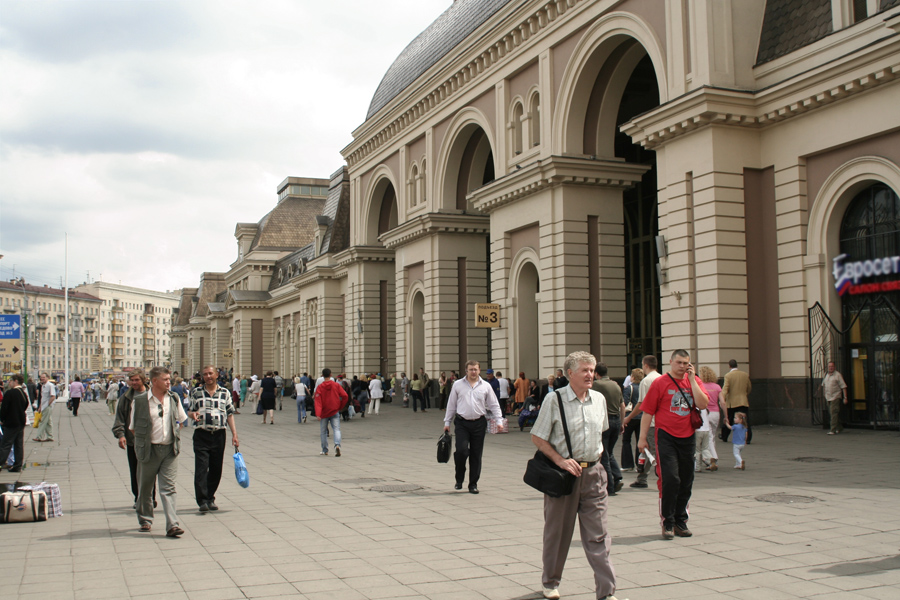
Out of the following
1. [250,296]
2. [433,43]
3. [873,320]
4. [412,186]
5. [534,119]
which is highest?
[433,43]

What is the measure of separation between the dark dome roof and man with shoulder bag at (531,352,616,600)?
84.0ft

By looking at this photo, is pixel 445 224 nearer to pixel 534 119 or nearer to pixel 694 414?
pixel 534 119

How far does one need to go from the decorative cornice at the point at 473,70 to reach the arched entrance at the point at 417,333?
775 centimetres

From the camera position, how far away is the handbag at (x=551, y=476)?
20.0ft

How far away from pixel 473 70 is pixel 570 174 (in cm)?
804

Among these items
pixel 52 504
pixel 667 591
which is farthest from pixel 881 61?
pixel 52 504

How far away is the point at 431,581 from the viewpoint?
22.4ft

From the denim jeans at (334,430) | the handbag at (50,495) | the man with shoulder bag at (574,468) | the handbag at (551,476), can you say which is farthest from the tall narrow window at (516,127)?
the handbag at (551,476)

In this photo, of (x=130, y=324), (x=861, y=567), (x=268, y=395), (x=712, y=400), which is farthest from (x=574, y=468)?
(x=130, y=324)

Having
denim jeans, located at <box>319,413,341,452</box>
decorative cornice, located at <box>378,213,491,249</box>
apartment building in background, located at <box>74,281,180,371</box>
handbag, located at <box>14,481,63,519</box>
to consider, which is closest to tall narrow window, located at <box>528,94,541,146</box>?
decorative cornice, located at <box>378,213,491,249</box>

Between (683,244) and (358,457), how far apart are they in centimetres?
929

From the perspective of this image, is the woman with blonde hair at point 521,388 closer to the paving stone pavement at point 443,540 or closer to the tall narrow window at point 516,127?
the tall narrow window at point 516,127

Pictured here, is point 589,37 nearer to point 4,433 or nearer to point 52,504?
point 4,433

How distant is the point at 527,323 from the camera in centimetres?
2912
